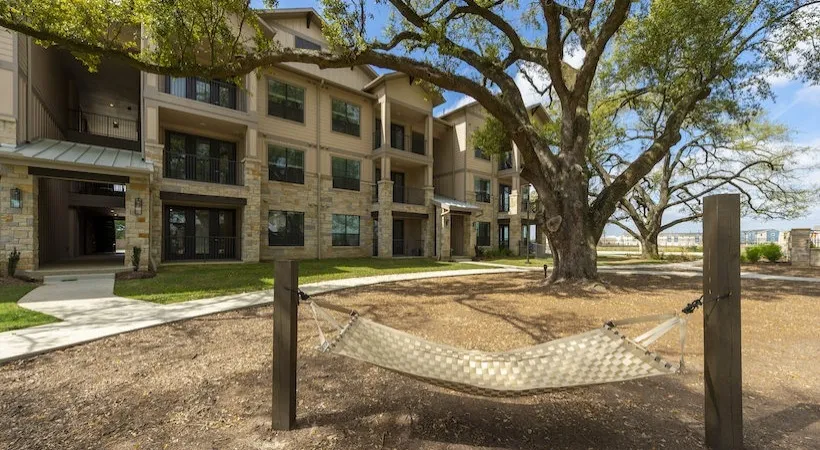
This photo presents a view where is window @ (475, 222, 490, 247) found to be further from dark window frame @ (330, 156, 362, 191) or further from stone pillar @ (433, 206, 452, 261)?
dark window frame @ (330, 156, 362, 191)

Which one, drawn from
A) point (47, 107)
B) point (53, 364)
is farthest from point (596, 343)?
point (47, 107)

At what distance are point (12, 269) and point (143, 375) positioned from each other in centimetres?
1002

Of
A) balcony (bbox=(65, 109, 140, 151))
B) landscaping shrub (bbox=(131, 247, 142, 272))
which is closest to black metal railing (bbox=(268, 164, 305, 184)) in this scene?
landscaping shrub (bbox=(131, 247, 142, 272))

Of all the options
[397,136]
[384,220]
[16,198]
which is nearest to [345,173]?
[384,220]

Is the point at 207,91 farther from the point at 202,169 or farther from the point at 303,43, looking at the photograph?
the point at 303,43

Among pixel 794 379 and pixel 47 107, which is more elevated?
pixel 47 107

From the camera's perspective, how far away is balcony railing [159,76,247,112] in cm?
1294

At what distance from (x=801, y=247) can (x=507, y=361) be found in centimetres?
2229

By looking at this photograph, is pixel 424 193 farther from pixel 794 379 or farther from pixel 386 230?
pixel 794 379

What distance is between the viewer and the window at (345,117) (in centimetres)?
1803

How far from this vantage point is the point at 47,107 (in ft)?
41.0

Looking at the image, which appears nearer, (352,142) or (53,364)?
(53,364)

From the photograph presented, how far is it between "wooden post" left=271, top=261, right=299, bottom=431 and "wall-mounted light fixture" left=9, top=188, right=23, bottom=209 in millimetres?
12386

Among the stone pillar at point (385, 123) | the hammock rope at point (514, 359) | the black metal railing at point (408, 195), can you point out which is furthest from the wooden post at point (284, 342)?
the black metal railing at point (408, 195)
